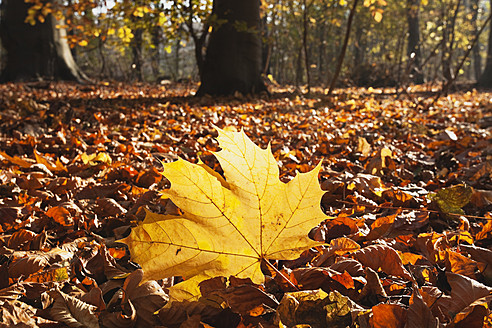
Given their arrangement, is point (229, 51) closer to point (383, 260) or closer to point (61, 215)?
point (61, 215)

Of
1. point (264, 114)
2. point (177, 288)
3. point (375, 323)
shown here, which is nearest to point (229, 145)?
point (177, 288)

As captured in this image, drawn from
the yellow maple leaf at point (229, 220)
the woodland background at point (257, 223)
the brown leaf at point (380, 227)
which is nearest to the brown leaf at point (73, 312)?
the woodland background at point (257, 223)

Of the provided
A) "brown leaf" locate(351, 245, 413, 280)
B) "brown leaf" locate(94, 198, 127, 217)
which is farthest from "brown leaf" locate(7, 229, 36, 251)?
"brown leaf" locate(351, 245, 413, 280)

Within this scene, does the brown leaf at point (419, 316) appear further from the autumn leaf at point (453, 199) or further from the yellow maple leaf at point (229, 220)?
the autumn leaf at point (453, 199)

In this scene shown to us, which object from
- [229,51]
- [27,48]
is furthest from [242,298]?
[27,48]

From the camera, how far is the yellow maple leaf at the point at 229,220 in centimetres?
79

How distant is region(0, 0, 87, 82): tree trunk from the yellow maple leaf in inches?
408

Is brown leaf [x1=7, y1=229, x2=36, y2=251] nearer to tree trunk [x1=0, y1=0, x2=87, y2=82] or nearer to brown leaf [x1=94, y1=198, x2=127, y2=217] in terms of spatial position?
brown leaf [x1=94, y1=198, x2=127, y2=217]

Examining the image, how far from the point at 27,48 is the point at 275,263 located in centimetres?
1096

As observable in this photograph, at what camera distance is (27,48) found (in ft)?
31.8

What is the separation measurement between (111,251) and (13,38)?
10.8 meters

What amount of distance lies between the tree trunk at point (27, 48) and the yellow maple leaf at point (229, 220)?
1036 cm

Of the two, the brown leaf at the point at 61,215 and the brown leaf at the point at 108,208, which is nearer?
the brown leaf at the point at 61,215

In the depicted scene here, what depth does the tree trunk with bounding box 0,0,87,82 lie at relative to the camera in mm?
9531
